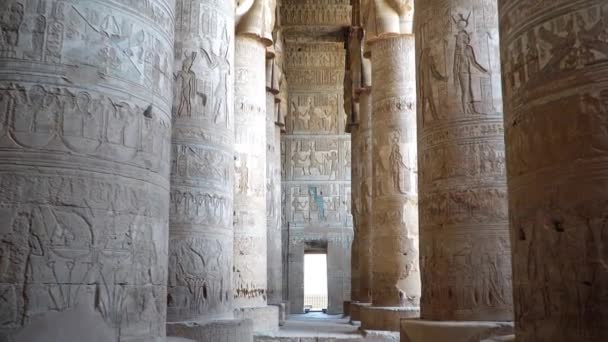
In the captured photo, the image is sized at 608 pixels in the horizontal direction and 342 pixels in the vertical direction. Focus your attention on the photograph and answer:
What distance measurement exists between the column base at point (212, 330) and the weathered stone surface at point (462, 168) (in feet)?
6.77

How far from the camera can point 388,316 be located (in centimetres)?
1134

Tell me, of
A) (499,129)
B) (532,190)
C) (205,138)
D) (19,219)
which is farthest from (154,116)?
(499,129)

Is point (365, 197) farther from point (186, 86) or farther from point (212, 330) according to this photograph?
point (212, 330)

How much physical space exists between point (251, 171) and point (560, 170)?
8510 millimetres

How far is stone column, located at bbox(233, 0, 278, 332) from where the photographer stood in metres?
11.4

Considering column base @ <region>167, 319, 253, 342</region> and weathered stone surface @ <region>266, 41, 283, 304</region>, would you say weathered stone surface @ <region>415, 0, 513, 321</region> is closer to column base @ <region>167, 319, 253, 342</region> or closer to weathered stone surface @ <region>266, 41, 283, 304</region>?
column base @ <region>167, 319, 253, 342</region>

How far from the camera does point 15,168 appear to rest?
3.60 metres

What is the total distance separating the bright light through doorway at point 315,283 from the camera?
29.9m

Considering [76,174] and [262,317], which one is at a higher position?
[76,174]

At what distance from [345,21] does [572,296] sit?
751 inches

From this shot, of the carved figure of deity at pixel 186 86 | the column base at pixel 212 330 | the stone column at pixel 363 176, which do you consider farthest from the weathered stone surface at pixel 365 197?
the carved figure of deity at pixel 186 86

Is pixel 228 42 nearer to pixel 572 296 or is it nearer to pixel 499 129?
pixel 499 129

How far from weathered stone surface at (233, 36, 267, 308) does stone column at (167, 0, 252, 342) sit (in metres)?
3.34

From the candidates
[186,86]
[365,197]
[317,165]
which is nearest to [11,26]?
[186,86]
